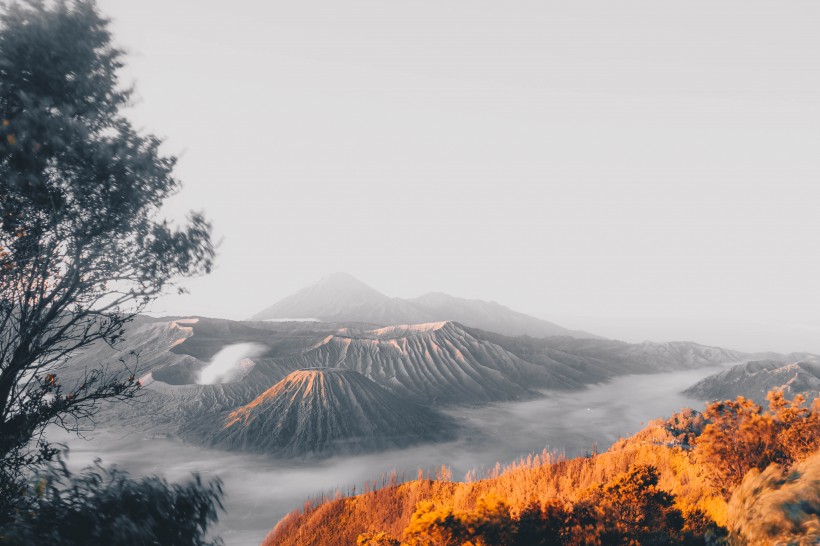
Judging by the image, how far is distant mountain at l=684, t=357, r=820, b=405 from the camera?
8919cm

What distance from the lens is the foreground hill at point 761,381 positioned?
89.2 meters

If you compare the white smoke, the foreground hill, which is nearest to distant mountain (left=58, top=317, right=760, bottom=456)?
the white smoke

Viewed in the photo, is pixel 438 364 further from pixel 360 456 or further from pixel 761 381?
pixel 761 381

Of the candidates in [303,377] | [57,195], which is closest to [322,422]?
[303,377]

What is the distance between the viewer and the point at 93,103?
332 inches

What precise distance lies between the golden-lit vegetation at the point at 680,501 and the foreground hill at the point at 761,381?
104 metres

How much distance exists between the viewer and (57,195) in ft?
26.1

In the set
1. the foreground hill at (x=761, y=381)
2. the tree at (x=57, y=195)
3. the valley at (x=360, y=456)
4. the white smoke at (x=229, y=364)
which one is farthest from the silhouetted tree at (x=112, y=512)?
the foreground hill at (x=761, y=381)

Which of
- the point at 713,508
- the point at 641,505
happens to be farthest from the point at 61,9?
the point at 713,508

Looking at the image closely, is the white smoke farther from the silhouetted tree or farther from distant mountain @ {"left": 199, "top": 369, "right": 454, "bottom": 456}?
the silhouetted tree

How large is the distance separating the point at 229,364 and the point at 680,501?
112 metres

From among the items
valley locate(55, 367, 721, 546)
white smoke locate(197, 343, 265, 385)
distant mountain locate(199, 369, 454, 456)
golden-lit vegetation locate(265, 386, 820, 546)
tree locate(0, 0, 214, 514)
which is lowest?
valley locate(55, 367, 721, 546)

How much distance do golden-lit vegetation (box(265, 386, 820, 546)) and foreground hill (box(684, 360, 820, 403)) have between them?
103764mm

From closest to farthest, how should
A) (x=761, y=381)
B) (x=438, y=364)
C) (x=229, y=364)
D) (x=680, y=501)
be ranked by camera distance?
(x=680, y=501) < (x=761, y=381) < (x=229, y=364) < (x=438, y=364)
